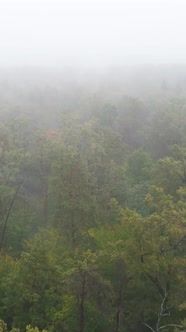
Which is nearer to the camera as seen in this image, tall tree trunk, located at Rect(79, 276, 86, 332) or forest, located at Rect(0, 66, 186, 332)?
tall tree trunk, located at Rect(79, 276, 86, 332)

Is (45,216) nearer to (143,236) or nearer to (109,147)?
(109,147)

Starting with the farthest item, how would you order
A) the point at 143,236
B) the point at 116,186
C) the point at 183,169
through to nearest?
1. the point at 116,186
2. the point at 183,169
3. the point at 143,236

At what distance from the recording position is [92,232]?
2338 cm

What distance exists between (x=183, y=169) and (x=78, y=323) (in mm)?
15005

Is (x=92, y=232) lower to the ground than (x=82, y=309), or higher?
higher

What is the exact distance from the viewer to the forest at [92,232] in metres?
18.1

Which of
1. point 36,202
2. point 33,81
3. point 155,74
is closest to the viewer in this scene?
point 36,202

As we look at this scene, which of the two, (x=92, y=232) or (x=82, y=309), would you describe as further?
(x=92, y=232)

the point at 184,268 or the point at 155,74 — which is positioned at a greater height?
the point at 155,74

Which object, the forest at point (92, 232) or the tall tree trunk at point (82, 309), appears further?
the forest at point (92, 232)

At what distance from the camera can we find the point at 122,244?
64.1 ft

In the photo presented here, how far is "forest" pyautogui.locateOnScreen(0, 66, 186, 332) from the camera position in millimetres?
18109

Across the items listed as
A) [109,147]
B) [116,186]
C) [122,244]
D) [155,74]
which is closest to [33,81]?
[155,74]

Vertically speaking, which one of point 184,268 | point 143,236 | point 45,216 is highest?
point 143,236
